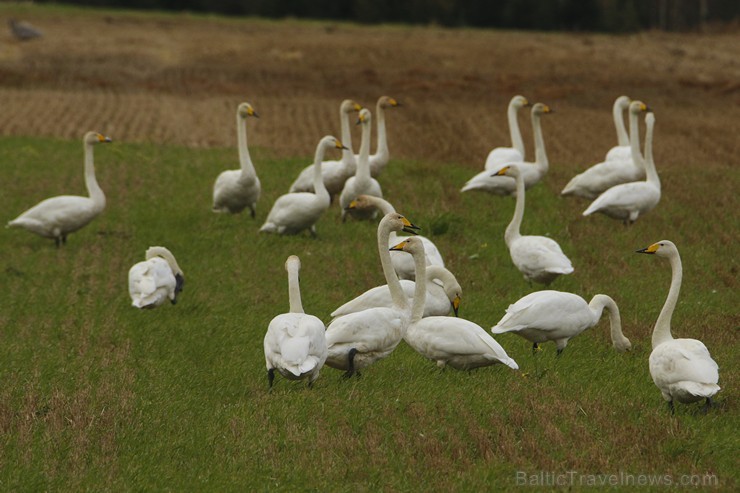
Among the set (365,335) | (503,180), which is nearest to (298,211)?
(503,180)

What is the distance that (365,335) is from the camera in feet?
29.9

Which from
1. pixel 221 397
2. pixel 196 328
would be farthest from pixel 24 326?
pixel 221 397

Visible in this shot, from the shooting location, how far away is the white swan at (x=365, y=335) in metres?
9.09

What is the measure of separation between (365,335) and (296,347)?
86 centimetres

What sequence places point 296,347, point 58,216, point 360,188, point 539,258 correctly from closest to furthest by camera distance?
point 296,347
point 539,258
point 58,216
point 360,188

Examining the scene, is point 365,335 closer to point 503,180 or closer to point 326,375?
point 326,375

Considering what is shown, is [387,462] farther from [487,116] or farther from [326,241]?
[487,116]

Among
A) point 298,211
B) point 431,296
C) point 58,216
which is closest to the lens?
point 431,296

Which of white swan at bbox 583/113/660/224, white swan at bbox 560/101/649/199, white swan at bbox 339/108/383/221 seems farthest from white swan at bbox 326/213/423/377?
white swan at bbox 560/101/649/199

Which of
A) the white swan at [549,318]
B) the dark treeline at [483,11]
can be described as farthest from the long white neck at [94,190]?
the dark treeline at [483,11]

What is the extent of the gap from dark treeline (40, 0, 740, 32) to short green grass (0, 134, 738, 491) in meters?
55.4

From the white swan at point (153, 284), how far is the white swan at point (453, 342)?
3.31 m

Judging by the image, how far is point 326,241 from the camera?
15461mm

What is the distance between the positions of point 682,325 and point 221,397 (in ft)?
15.0
